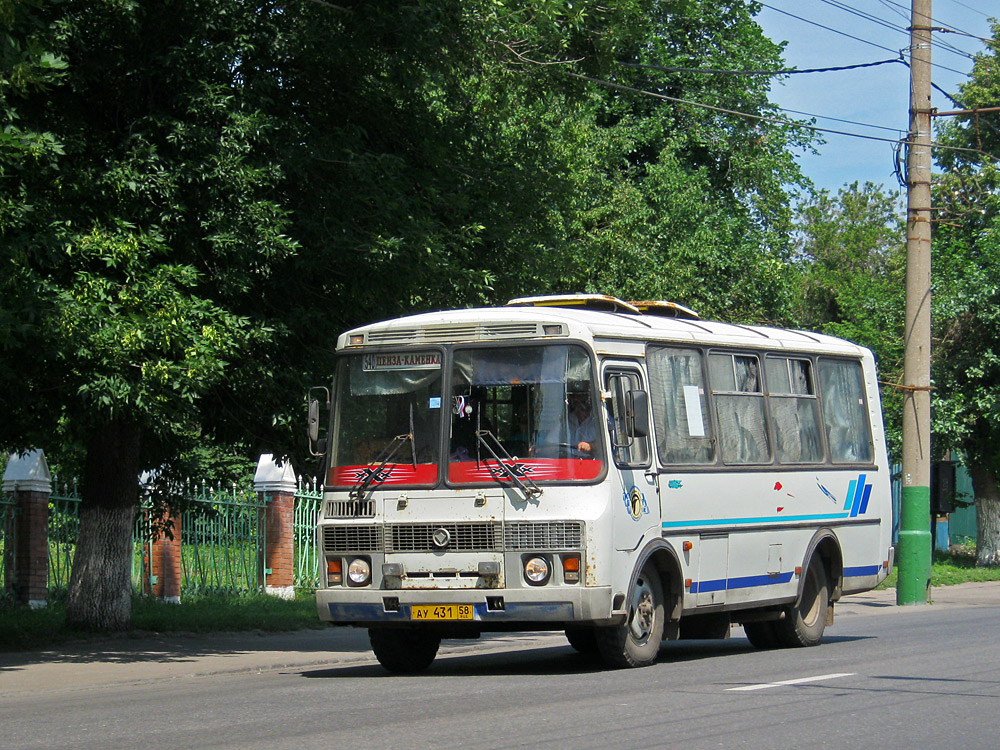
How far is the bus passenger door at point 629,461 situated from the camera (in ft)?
39.8

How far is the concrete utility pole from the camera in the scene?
22672 millimetres

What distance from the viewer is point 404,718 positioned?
9414 millimetres

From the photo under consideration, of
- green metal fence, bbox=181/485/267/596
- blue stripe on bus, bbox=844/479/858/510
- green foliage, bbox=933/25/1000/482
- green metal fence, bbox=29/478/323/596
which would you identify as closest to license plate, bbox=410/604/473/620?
blue stripe on bus, bbox=844/479/858/510

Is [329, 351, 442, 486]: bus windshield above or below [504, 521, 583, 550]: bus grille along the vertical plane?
above

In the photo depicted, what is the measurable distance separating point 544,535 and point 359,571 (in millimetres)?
1689

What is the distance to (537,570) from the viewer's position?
1188cm

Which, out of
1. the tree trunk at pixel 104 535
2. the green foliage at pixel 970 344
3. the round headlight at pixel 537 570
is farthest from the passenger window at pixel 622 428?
the green foliage at pixel 970 344

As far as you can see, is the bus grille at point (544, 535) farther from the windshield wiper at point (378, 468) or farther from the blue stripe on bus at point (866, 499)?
the blue stripe on bus at point (866, 499)

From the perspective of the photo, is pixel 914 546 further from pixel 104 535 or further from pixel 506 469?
pixel 506 469

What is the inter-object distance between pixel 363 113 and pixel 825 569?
23.1 ft

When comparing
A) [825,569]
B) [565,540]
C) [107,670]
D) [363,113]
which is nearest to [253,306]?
[363,113]

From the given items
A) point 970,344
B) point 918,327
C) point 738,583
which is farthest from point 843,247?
point 738,583

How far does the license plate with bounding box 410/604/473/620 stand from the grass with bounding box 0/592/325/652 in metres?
5.53

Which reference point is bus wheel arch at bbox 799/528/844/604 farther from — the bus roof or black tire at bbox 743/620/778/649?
the bus roof
